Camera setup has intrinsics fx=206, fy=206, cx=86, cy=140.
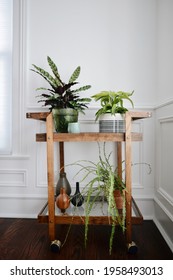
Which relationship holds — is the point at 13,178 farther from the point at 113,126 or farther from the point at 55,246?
the point at 113,126

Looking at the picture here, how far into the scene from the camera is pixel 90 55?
1.51m

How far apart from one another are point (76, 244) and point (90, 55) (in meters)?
1.27

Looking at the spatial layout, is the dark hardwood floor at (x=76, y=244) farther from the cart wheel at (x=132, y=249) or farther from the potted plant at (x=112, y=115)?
the potted plant at (x=112, y=115)

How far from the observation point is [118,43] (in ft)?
4.95

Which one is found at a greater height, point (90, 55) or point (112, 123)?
point (90, 55)

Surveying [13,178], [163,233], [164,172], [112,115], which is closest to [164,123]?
[164,172]

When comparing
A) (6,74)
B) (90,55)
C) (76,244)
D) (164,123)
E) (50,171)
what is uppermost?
(90,55)

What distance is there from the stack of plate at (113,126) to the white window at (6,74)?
0.83 m

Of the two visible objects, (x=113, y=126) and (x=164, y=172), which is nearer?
(x=113, y=126)

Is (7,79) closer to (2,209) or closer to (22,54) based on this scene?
(22,54)

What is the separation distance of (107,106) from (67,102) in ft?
0.79

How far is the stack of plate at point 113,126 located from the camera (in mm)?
1097

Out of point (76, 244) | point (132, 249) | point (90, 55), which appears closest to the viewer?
point (132, 249)
